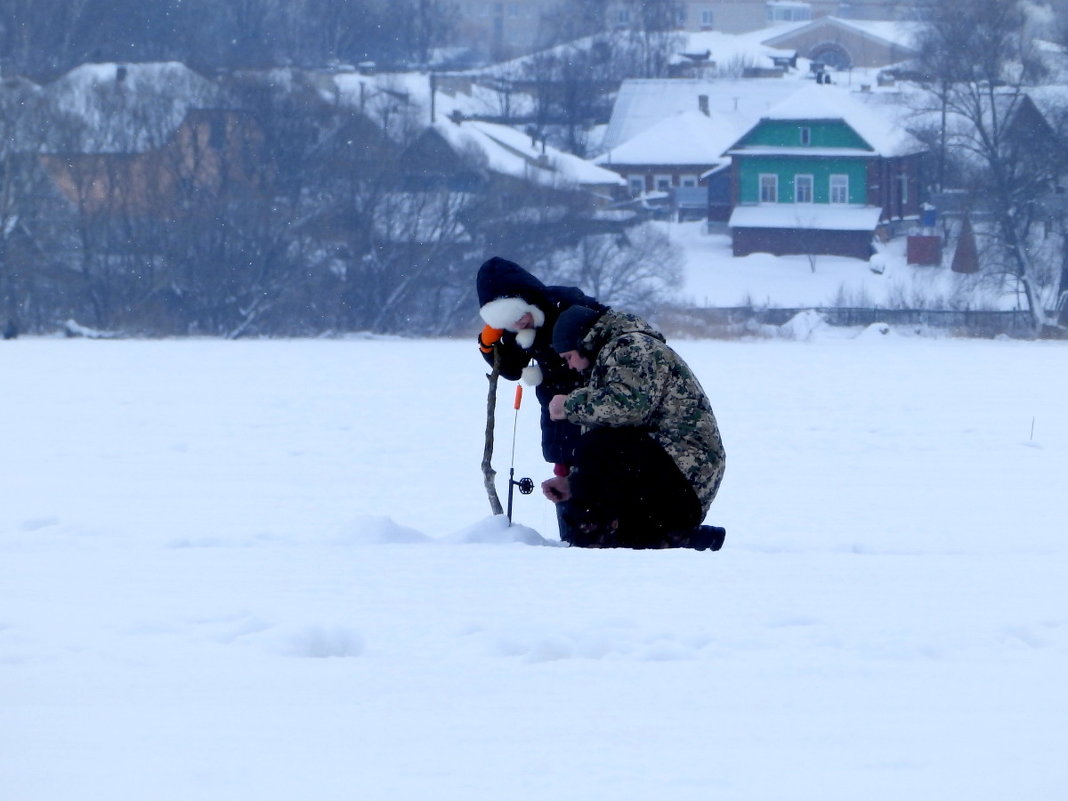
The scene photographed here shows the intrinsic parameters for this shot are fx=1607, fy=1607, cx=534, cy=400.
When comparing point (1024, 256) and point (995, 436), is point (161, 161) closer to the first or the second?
point (1024, 256)

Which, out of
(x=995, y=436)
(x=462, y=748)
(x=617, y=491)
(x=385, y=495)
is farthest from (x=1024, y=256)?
(x=462, y=748)

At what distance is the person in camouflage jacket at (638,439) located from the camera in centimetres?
491

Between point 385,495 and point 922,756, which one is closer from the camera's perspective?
point 922,756

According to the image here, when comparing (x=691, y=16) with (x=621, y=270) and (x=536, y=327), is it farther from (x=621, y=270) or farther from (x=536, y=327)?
(x=536, y=327)

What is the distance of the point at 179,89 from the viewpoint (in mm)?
37125

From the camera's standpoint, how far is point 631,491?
16.4 feet

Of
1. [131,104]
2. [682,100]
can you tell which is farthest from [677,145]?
[131,104]

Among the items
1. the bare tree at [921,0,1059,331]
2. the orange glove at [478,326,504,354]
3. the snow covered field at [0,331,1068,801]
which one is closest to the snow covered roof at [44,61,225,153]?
the bare tree at [921,0,1059,331]

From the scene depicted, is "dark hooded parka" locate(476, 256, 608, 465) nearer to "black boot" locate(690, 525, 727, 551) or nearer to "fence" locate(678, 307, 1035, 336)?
"black boot" locate(690, 525, 727, 551)

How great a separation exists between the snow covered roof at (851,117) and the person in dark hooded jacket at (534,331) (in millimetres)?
39303

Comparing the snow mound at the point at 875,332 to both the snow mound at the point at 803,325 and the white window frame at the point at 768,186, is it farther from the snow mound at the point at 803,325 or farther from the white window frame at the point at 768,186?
the white window frame at the point at 768,186

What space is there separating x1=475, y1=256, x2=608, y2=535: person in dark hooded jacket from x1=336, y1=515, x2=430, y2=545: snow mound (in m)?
0.53

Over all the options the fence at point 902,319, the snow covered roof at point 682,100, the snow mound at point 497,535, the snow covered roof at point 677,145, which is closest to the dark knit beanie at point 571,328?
the snow mound at point 497,535

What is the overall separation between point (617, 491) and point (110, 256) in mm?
28799
